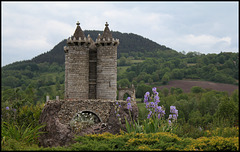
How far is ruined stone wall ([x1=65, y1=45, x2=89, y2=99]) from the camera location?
21828 mm

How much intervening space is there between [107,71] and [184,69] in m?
81.4

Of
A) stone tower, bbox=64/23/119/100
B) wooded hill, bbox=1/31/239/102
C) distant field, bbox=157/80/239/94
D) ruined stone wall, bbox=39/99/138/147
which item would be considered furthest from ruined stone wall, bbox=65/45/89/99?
distant field, bbox=157/80/239/94

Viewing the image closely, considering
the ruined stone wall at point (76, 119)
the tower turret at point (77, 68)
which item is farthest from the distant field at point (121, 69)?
the ruined stone wall at point (76, 119)

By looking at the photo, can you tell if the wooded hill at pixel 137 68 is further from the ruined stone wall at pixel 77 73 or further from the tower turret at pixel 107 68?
the ruined stone wall at pixel 77 73

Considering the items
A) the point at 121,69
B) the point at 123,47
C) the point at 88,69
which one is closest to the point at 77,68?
the point at 88,69

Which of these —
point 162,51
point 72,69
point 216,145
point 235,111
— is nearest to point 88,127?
point 216,145

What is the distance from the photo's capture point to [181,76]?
95.8m

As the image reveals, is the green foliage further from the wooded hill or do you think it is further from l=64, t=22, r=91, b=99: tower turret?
l=64, t=22, r=91, b=99: tower turret

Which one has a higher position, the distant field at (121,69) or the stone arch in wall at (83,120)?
the distant field at (121,69)

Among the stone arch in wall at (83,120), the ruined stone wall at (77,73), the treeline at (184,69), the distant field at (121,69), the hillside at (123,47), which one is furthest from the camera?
the hillside at (123,47)

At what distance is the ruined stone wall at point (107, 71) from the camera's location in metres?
22.2

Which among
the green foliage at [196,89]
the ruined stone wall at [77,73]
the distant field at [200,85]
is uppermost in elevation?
the ruined stone wall at [77,73]

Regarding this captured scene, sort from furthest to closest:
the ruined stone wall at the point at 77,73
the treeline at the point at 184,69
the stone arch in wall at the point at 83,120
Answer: the treeline at the point at 184,69 < the ruined stone wall at the point at 77,73 < the stone arch in wall at the point at 83,120

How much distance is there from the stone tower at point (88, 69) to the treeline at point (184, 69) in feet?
192
